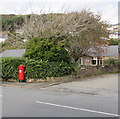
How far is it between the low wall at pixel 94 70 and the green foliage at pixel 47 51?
82.2 inches

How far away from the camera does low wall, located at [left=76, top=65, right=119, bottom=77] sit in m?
18.5

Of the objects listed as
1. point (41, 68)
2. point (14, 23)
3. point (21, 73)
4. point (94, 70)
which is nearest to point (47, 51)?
point (41, 68)

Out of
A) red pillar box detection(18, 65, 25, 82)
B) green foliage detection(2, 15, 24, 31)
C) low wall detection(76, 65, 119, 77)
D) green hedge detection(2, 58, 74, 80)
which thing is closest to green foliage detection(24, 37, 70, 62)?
green hedge detection(2, 58, 74, 80)

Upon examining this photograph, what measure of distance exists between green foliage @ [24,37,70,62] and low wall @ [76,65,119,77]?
209 cm

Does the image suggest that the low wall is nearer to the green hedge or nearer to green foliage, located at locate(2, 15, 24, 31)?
the green hedge

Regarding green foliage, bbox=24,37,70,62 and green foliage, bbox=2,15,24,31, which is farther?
green foliage, bbox=2,15,24,31

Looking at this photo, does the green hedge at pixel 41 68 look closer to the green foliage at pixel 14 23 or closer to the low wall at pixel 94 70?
the low wall at pixel 94 70

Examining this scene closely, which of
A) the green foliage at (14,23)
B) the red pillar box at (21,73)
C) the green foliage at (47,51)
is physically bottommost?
the red pillar box at (21,73)

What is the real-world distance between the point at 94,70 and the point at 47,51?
648 centimetres

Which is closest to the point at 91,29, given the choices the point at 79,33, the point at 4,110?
the point at 79,33

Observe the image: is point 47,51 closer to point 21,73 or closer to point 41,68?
point 41,68

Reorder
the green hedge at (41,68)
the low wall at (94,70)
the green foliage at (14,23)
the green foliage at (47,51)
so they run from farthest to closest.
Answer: the green foliage at (14,23)
the low wall at (94,70)
the green foliage at (47,51)
the green hedge at (41,68)

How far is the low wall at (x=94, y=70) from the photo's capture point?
18.5 m

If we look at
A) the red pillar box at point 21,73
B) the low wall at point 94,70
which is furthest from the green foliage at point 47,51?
the low wall at point 94,70
